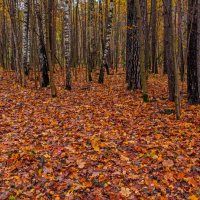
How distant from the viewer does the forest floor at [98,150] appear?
4.64 m

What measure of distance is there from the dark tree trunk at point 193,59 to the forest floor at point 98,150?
458 millimetres

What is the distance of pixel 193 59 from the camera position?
927cm

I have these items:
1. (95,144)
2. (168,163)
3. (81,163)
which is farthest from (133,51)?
(81,163)

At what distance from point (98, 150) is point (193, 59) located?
5.37 meters

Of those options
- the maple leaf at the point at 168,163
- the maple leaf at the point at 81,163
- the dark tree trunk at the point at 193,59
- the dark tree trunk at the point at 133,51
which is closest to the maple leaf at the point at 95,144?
the maple leaf at the point at 81,163

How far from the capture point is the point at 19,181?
4.89m

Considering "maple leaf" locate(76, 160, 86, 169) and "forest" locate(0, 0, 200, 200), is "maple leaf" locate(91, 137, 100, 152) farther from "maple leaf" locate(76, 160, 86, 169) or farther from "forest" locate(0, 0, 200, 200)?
"maple leaf" locate(76, 160, 86, 169)

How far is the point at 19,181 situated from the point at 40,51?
8802 mm

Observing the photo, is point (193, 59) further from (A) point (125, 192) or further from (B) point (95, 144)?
(A) point (125, 192)

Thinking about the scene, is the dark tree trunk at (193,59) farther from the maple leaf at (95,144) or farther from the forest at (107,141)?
the maple leaf at (95,144)

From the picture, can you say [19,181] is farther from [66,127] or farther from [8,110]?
[8,110]

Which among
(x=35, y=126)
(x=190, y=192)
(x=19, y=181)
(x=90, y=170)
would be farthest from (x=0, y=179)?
(x=190, y=192)

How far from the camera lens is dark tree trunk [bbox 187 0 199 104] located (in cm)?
915

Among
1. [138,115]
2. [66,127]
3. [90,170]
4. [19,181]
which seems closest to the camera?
[19,181]
